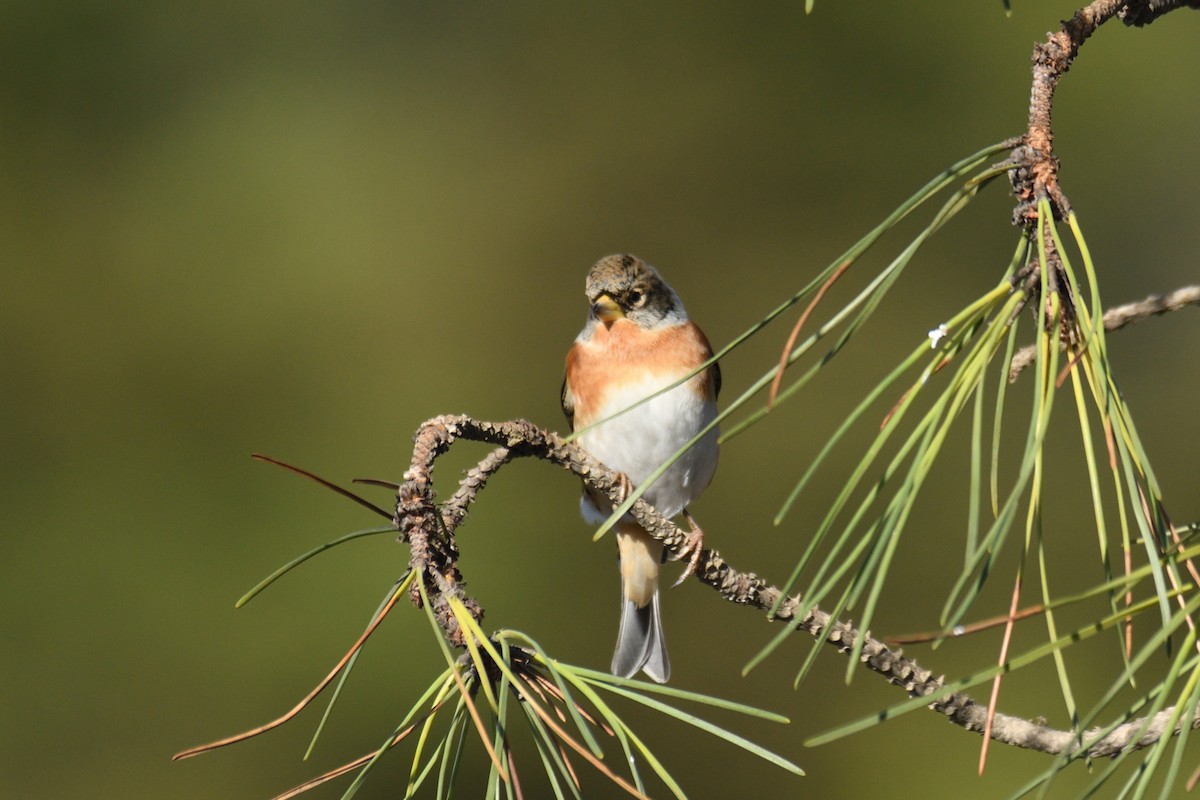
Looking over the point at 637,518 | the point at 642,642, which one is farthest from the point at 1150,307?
the point at 642,642

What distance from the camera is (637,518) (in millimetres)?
1302

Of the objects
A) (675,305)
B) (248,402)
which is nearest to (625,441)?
(675,305)

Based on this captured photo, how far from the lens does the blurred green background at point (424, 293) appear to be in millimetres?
4113

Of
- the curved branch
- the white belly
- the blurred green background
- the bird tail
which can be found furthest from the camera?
the blurred green background

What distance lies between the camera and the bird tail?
253 cm

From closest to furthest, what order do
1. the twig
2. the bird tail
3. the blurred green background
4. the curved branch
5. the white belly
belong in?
the curved branch
the twig
the white belly
the bird tail
the blurred green background

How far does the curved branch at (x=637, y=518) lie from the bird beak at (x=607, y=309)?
883 mm

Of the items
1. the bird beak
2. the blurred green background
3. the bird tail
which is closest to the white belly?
the bird beak

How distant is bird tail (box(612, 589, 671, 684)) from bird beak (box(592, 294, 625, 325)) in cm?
65

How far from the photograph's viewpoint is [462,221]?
4992 millimetres

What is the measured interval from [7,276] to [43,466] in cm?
84

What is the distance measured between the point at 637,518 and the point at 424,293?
144 inches

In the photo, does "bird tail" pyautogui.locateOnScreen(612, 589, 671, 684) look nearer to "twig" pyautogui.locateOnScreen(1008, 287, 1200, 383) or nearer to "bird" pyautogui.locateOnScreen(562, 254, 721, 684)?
"bird" pyautogui.locateOnScreen(562, 254, 721, 684)

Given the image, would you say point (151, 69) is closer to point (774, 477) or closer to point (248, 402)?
point (248, 402)
